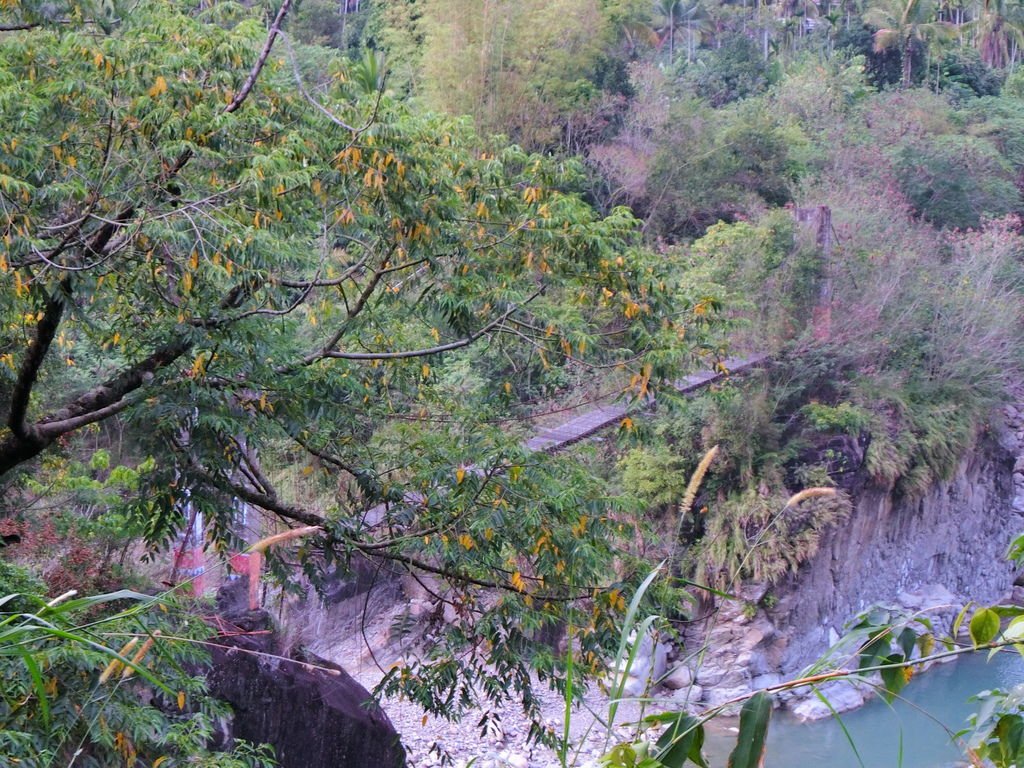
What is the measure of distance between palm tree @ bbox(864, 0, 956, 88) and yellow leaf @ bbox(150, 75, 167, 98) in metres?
19.3

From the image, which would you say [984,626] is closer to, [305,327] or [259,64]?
[259,64]

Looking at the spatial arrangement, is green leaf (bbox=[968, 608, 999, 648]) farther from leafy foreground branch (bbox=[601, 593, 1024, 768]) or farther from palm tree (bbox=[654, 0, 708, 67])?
palm tree (bbox=[654, 0, 708, 67])

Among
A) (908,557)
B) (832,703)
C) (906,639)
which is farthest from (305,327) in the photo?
(908,557)

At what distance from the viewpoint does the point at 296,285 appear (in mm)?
4242

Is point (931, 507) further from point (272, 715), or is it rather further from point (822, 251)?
point (272, 715)

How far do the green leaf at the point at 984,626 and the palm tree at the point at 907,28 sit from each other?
69.3 feet

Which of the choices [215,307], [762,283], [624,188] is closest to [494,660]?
[215,307]

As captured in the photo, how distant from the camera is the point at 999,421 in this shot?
1330 centimetres

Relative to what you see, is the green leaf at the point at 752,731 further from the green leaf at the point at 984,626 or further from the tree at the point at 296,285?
the tree at the point at 296,285

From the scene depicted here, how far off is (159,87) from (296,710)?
356cm

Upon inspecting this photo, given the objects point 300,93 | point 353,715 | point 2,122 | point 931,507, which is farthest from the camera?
point 931,507

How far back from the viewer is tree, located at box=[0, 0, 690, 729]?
142 inches

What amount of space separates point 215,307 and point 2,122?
3.33 ft

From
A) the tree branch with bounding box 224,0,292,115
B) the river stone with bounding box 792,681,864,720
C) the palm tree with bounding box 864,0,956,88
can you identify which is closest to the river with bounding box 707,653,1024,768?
the river stone with bounding box 792,681,864,720
